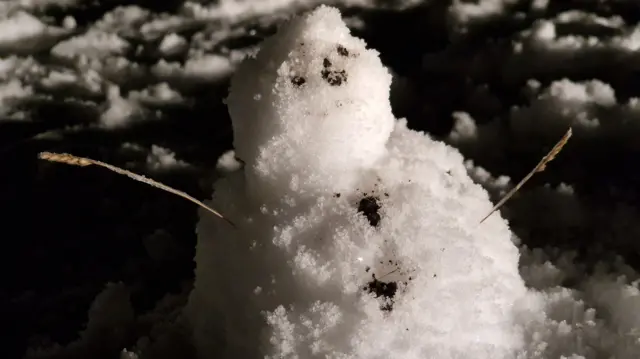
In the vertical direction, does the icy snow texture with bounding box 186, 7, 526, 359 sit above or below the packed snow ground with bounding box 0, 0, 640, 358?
below

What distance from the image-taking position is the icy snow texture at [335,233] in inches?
18.5

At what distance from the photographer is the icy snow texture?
471 millimetres

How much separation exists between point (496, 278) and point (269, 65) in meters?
0.24

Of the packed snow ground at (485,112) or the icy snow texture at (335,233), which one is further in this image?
the packed snow ground at (485,112)

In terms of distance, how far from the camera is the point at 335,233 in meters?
0.48

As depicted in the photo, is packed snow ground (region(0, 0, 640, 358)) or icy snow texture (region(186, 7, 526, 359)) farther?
packed snow ground (region(0, 0, 640, 358))

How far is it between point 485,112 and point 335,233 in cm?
48

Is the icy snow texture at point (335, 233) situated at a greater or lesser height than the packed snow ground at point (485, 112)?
lesser

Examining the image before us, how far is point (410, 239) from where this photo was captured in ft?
1.60

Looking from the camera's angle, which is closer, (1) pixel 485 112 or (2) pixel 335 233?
(2) pixel 335 233

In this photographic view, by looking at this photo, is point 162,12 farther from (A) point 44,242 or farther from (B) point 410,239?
(B) point 410,239

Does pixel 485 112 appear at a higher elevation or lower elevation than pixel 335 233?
higher

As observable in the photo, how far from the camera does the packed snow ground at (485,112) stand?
580 mm

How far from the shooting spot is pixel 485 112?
2.95ft
